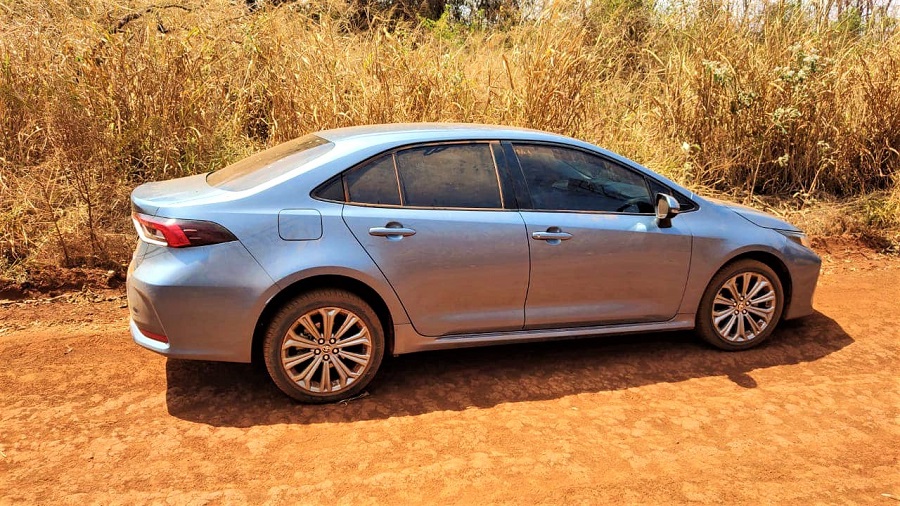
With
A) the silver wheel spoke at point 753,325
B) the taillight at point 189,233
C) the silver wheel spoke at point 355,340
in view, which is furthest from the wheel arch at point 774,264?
the taillight at point 189,233

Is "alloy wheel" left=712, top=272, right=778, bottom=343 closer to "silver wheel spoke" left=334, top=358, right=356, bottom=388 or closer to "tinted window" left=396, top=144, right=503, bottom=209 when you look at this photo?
"tinted window" left=396, top=144, right=503, bottom=209

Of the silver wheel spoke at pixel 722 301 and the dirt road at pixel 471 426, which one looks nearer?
the dirt road at pixel 471 426

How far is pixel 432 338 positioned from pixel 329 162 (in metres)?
1.19

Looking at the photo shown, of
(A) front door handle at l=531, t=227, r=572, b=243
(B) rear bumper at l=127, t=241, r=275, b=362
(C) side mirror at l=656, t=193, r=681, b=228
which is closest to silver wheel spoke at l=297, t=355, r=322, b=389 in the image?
(B) rear bumper at l=127, t=241, r=275, b=362

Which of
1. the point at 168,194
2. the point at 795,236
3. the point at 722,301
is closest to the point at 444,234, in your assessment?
the point at 168,194

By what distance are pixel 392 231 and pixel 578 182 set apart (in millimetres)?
1339

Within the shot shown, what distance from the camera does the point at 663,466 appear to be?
366 cm

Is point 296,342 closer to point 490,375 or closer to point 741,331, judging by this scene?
point 490,375

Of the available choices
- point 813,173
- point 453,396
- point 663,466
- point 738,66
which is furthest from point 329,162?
point 813,173

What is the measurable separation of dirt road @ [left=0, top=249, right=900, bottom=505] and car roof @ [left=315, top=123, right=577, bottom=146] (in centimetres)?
148

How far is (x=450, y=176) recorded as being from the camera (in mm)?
4430

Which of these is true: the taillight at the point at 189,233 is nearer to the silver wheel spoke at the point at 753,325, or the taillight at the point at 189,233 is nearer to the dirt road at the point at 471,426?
the dirt road at the point at 471,426

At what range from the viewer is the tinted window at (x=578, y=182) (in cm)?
462

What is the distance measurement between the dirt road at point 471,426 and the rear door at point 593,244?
45 centimetres
